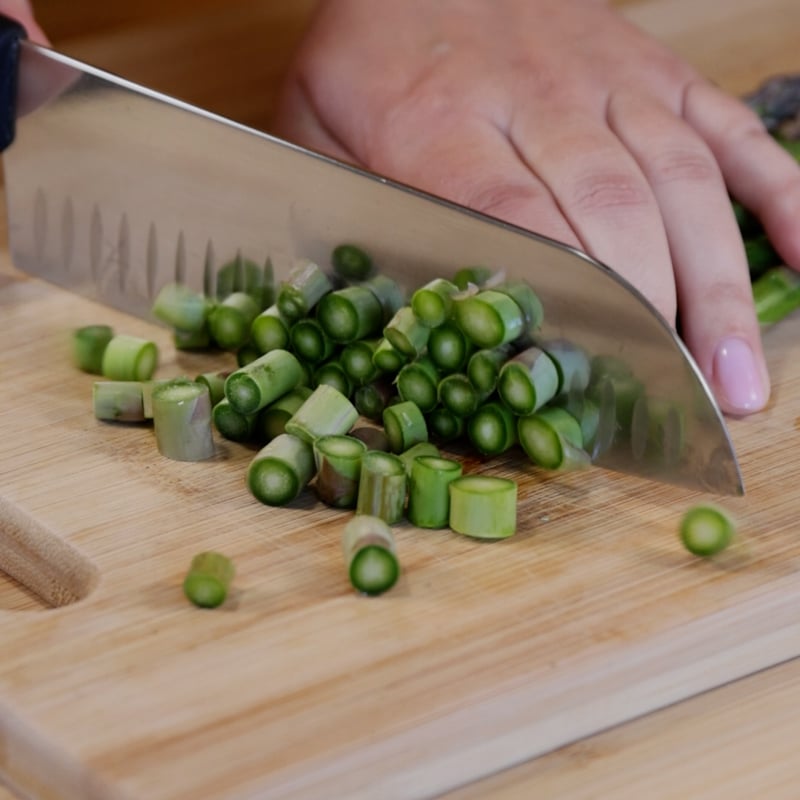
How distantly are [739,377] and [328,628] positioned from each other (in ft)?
2.38

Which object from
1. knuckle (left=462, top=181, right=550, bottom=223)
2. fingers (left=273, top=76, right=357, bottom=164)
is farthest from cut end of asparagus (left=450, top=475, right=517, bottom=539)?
fingers (left=273, top=76, right=357, bottom=164)

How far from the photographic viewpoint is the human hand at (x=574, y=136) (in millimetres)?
2049

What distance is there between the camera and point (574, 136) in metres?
2.26

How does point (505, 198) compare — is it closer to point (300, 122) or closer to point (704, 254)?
point (704, 254)

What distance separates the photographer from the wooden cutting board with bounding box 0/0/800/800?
138 centimetres

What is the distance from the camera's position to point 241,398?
1.87m

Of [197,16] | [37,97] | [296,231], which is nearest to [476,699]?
[296,231]

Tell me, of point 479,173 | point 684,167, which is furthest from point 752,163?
point 479,173

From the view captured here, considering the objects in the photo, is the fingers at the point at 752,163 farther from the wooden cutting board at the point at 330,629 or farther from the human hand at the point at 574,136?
the wooden cutting board at the point at 330,629

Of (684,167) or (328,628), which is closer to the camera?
(328,628)

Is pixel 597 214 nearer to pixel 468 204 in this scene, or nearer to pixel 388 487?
pixel 468 204

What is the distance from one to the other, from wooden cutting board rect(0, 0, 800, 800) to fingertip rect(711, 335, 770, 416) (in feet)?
0.11

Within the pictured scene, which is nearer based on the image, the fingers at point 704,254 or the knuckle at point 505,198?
the fingers at point 704,254

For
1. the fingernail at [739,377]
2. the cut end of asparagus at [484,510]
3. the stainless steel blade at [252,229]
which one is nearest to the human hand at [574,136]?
the fingernail at [739,377]
